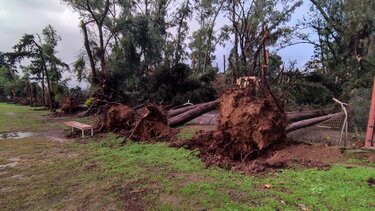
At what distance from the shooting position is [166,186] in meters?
4.42

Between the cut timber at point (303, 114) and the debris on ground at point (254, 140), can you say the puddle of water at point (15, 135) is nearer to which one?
the debris on ground at point (254, 140)

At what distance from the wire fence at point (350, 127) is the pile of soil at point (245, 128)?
1.73 metres

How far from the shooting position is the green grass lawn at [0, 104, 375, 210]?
370 cm

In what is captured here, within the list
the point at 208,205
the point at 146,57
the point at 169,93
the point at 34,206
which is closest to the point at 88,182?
the point at 34,206

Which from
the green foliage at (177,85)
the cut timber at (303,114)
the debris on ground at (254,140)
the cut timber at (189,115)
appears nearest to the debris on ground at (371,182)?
the debris on ground at (254,140)

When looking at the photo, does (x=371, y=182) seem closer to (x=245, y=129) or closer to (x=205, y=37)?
(x=245, y=129)

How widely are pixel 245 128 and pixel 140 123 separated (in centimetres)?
385

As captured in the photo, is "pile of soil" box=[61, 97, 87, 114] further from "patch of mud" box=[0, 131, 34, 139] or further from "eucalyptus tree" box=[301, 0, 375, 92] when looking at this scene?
"eucalyptus tree" box=[301, 0, 375, 92]

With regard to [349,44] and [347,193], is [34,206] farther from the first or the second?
[349,44]

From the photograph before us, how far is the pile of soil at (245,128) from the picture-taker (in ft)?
19.3

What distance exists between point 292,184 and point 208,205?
142 centimetres

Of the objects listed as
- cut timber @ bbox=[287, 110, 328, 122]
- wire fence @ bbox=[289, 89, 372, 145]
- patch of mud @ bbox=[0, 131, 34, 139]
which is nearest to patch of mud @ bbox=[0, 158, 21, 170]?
patch of mud @ bbox=[0, 131, 34, 139]

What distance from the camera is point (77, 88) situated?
83.8ft

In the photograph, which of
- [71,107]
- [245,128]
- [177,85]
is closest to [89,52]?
[71,107]
